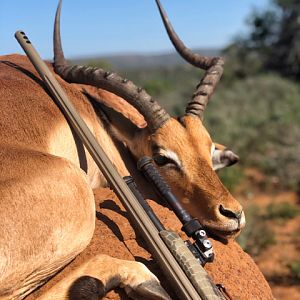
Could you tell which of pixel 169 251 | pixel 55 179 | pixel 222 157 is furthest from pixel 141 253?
pixel 222 157

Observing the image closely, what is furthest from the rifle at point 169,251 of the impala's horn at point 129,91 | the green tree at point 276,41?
the green tree at point 276,41

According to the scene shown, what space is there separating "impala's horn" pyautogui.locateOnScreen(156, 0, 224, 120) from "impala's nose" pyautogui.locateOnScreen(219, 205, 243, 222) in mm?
887

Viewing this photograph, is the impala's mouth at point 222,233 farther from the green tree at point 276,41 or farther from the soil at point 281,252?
the green tree at point 276,41

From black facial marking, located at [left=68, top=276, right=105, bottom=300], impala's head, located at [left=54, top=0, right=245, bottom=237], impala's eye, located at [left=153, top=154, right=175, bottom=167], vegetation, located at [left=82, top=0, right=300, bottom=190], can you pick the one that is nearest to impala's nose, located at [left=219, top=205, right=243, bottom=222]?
impala's head, located at [left=54, top=0, right=245, bottom=237]

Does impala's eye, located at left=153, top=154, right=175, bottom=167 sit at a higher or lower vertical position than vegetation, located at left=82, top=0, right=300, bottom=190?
higher

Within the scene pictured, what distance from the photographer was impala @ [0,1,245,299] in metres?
3.35

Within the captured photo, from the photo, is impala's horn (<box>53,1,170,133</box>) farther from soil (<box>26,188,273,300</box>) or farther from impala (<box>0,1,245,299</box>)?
soil (<box>26,188,273,300</box>)

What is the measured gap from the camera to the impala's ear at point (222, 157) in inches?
202

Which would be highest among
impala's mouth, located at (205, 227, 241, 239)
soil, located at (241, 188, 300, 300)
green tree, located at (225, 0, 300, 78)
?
impala's mouth, located at (205, 227, 241, 239)

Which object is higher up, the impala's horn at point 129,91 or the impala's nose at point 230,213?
the impala's horn at point 129,91

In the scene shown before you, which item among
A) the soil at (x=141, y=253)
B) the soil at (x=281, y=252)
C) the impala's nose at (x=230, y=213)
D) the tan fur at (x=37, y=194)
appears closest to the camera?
the tan fur at (x=37, y=194)

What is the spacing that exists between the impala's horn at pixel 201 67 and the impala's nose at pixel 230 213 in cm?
89

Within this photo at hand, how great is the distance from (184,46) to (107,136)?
1307mm

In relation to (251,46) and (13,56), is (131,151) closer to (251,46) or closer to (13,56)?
(13,56)
